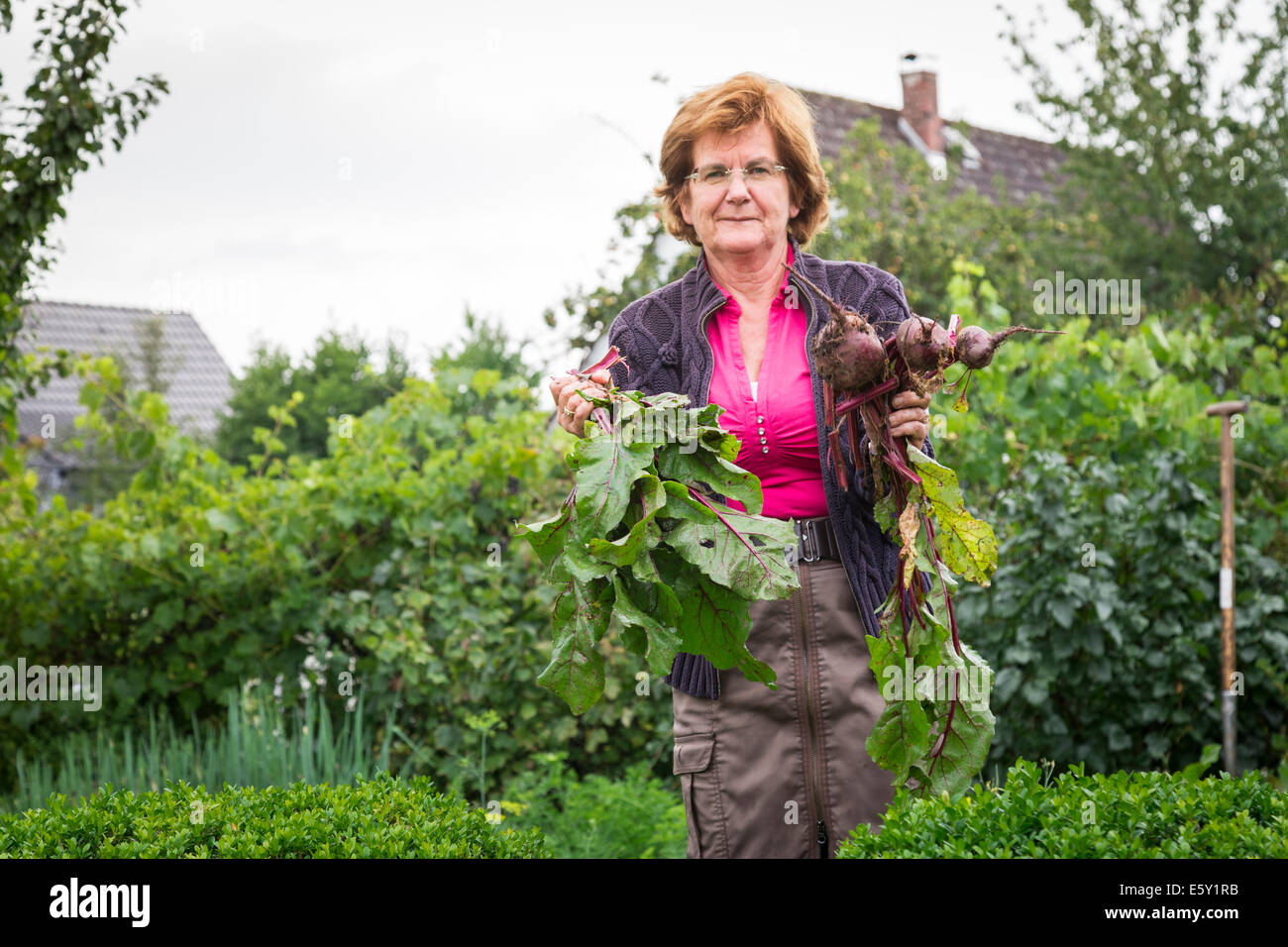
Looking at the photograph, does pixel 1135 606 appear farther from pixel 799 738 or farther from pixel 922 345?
pixel 922 345

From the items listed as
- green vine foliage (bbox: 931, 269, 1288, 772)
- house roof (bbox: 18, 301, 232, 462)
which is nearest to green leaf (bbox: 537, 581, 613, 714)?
green vine foliage (bbox: 931, 269, 1288, 772)

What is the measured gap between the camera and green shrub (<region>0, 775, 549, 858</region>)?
2.06 metres

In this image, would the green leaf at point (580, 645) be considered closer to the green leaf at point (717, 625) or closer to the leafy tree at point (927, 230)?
the green leaf at point (717, 625)

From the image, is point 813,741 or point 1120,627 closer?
point 813,741

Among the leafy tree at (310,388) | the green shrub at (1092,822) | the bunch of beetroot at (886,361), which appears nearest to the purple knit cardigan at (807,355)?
the bunch of beetroot at (886,361)

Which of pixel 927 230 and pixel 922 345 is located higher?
pixel 927 230

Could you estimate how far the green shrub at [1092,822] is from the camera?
68.5 inches

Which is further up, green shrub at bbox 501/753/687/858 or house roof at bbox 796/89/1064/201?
house roof at bbox 796/89/1064/201

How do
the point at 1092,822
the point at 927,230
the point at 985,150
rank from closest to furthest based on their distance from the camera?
the point at 1092,822, the point at 927,230, the point at 985,150

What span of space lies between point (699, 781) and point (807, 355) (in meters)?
0.94

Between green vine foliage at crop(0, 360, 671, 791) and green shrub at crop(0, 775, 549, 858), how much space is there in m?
2.33

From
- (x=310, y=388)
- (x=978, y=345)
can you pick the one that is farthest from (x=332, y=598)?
(x=310, y=388)

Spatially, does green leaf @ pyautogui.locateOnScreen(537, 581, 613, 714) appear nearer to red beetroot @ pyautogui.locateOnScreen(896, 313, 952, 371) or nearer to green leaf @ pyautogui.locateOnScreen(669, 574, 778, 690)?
green leaf @ pyautogui.locateOnScreen(669, 574, 778, 690)

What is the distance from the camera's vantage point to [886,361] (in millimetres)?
1987
